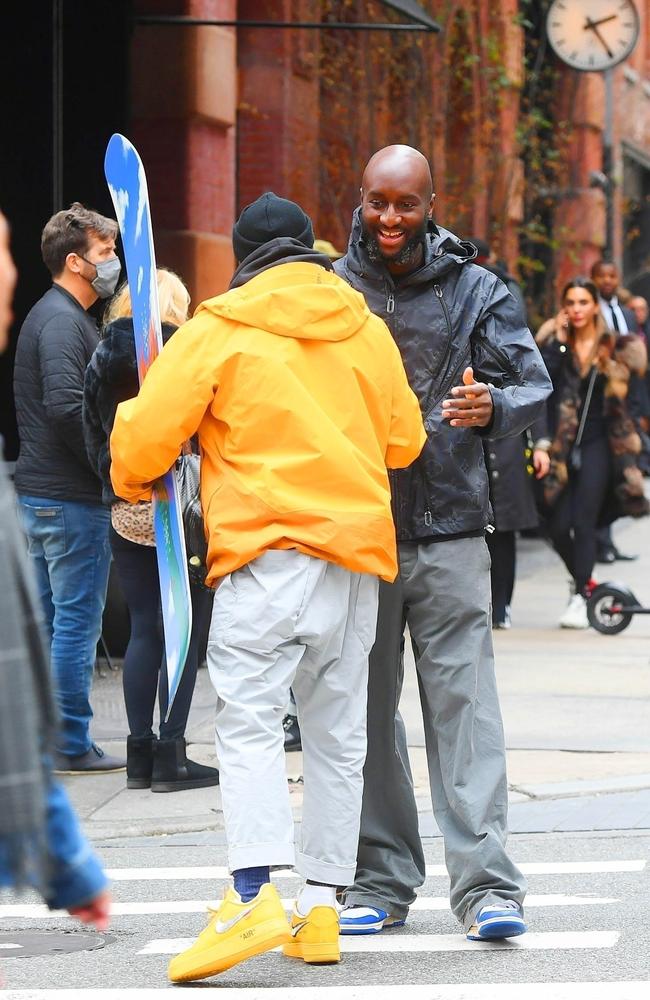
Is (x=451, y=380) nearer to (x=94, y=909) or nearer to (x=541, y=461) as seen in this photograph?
(x=94, y=909)

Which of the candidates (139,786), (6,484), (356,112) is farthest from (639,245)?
(6,484)

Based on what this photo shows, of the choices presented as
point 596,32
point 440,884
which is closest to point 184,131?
point 440,884

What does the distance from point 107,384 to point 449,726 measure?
2.14 meters

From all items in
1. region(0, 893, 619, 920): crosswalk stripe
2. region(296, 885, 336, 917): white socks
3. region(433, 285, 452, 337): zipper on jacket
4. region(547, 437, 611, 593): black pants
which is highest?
region(433, 285, 452, 337): zipper on jacket

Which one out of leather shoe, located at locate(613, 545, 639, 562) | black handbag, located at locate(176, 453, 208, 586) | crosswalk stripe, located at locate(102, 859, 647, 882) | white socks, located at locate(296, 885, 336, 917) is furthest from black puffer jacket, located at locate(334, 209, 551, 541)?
leather shoe, located at locate(613, 545, 639, 562)

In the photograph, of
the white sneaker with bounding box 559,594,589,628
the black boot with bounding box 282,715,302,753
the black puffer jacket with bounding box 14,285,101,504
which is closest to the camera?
the black puffer jacket with bounding box 14,285,101,504

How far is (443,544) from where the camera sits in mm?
5211

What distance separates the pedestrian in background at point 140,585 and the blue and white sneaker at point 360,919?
1.94m

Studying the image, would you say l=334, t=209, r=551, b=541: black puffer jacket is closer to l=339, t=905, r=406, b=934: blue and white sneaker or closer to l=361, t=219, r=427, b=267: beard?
l=361, t=219, r=427, b=267: beard

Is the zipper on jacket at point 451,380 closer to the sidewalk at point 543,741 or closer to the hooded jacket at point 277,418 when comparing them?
the hooded jacket at point 277,418

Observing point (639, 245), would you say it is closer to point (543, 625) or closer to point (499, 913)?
point (543, 625)

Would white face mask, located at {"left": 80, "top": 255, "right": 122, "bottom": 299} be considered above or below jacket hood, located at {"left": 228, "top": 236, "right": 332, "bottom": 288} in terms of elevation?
below

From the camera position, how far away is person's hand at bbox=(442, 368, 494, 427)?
199 inches

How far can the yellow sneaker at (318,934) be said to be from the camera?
4.96 meters
